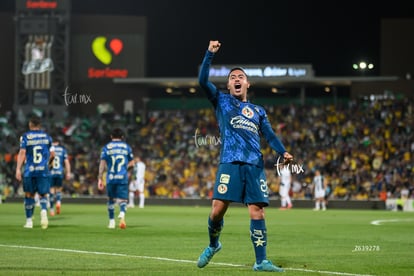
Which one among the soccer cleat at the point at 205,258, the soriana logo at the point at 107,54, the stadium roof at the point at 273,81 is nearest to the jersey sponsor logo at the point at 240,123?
the soccer cleat at the point at 205,258

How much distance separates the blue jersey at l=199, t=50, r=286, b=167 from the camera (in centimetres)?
1262

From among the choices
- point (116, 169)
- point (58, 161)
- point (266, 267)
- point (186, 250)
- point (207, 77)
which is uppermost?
point (207, 77)

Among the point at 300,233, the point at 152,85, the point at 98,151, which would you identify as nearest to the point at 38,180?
the point at 300,233

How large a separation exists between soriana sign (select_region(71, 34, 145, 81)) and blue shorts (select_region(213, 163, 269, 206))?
4687cm

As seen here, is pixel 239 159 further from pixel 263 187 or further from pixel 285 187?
pixel 285 187

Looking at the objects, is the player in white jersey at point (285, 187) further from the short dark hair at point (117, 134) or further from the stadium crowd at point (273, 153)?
the short dark hair at point (117, 134)

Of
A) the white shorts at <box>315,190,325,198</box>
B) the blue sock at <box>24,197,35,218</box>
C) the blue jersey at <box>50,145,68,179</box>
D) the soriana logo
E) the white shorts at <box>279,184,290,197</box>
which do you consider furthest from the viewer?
the soriana logo

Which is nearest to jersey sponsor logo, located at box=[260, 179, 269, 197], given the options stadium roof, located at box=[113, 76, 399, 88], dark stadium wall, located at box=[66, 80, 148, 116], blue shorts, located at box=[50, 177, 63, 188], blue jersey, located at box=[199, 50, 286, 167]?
blue jersey, located at box=[199, 50, 286, 167]

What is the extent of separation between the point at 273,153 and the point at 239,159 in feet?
135

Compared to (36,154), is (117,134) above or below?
above

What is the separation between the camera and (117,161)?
23.9 m

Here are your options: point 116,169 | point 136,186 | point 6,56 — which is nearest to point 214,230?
point 116,169

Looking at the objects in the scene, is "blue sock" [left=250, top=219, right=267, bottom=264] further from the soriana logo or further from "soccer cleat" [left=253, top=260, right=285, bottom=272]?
the soriana logo

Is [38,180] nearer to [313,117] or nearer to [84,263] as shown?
[84,263]
